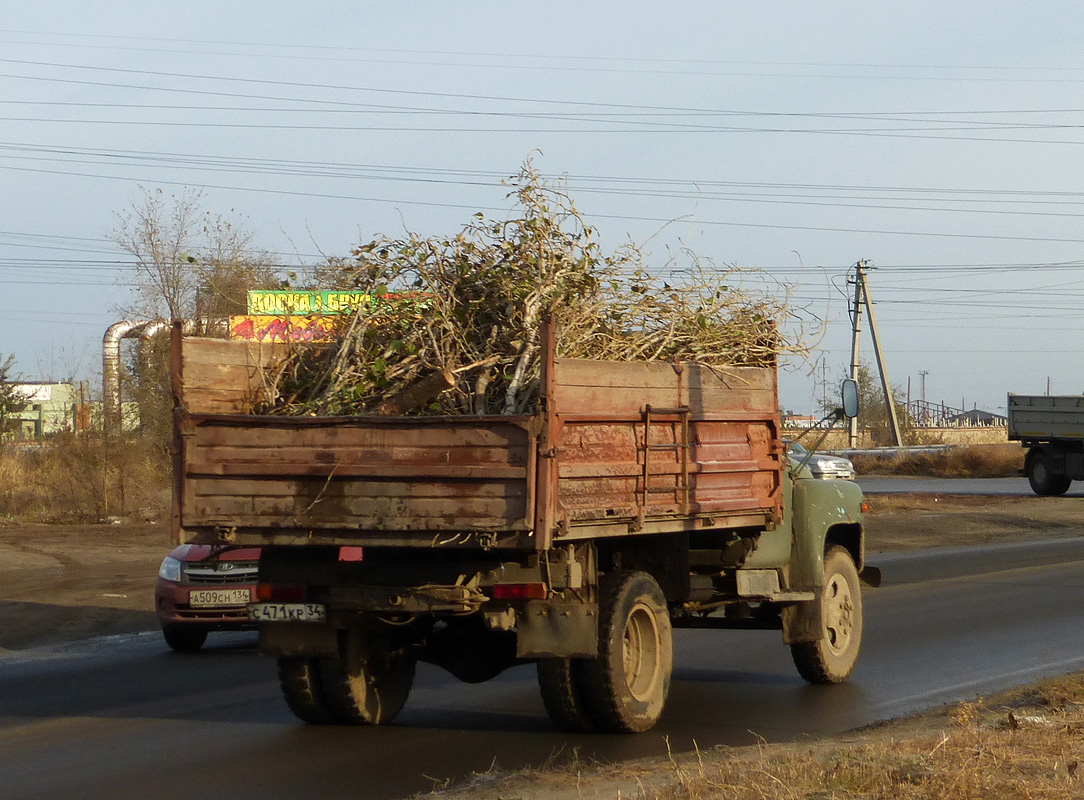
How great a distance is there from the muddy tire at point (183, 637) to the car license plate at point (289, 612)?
4.39 m

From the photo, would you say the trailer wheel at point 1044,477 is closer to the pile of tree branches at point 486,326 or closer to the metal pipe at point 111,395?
the metal pipe at point 111,395

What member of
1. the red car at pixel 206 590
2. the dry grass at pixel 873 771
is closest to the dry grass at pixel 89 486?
the red car at pixel 206 590

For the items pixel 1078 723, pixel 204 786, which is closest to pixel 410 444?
pixel 204 786

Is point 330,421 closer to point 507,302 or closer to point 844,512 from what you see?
point 507,302

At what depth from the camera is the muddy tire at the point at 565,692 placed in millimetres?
7055

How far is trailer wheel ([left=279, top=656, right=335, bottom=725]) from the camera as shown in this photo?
767 cm

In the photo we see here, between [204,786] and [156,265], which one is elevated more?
[156,265]

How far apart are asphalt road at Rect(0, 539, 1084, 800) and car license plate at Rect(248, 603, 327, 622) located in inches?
29.3

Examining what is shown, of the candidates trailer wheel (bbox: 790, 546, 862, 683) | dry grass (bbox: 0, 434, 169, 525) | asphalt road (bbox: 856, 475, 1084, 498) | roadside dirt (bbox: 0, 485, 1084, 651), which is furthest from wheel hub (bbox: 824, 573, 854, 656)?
asphalt road (bbox: 856, 475, 1084, 498)

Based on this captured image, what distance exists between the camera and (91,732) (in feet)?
25.6

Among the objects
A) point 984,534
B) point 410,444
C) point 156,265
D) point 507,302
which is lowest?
point 984,534

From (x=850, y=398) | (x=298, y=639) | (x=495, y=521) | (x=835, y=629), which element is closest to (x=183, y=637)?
(x=298, y=639)

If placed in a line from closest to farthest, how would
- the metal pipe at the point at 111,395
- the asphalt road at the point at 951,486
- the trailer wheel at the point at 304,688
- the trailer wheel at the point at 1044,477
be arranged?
the trailer wheel at the point at 304,688
the metal pipe at the point at 111,395
the trailer wheel at the point at 1044,477
the asphalt road at the point at 951,486

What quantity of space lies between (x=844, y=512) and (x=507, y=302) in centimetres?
330
